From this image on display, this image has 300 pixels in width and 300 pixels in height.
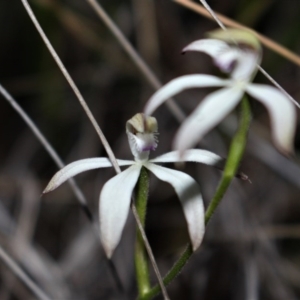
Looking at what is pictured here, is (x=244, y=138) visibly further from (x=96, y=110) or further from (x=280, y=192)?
(x=96, y=110)

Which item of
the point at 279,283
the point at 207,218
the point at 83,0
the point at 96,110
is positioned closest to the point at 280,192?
the point at 279,283

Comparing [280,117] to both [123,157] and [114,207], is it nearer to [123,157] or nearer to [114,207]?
[114,207]

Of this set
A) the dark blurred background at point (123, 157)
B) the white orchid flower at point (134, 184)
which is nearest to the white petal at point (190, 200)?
the white orchid flower at point (134, 184)

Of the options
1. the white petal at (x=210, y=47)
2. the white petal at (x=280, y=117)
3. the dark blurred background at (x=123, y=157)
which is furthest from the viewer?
the dark blurred background at (x=123, y=157)

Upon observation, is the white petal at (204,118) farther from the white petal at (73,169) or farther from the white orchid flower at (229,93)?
the white petal at (73,169)

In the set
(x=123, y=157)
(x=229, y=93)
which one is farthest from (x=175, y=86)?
(x=123, y=157)

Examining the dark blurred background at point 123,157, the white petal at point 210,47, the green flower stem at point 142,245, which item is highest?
the white petal at point 210,47
